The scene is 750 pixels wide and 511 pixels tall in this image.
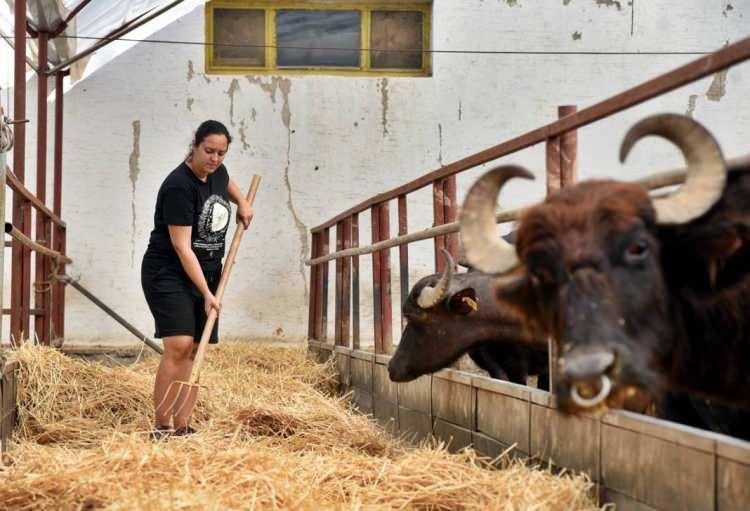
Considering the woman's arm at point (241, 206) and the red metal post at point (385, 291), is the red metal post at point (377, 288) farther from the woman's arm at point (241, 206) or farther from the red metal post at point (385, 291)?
the woman's arm at point (241, 206)

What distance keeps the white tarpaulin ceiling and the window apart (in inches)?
30.7

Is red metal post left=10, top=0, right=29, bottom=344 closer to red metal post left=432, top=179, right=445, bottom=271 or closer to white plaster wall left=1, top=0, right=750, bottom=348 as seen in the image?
red metal post left=432, top=179, right=445, bottom=271

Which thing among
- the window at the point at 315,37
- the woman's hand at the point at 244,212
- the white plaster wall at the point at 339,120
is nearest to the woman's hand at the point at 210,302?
the woman's hand at the point at 244,212

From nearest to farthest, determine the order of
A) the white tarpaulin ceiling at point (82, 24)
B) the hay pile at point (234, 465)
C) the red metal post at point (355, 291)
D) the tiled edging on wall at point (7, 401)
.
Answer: the hay pile at point (234, 465) → the tiled edging on wall at point (7, 401) → the red metal post at point (355, 291) → the white tarpaulin ceiling at point (82, 24)

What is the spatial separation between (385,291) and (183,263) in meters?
1.89

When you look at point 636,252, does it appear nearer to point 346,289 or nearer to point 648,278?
point 648,278

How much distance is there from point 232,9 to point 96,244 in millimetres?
2864

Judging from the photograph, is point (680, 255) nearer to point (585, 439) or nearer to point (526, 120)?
point (585, 439)

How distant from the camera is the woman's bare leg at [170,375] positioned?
19.2 ft

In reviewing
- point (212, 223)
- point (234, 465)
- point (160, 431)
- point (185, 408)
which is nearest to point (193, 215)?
point (212, 223)

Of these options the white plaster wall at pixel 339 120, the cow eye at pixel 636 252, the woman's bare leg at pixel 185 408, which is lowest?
the woman's bare leg at pixel 185 408

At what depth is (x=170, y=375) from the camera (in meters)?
5.93

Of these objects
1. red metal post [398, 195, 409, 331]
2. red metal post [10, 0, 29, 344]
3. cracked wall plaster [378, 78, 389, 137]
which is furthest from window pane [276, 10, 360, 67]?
red metal post [398, 195, 409, 331]

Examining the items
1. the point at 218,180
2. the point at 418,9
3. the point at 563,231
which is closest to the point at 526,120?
the point at 418,9
